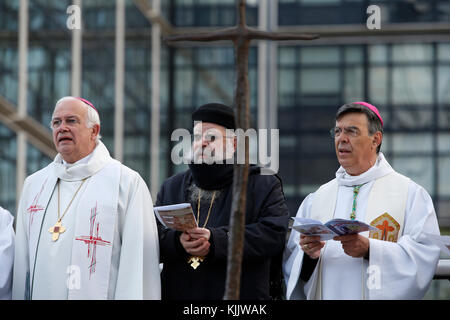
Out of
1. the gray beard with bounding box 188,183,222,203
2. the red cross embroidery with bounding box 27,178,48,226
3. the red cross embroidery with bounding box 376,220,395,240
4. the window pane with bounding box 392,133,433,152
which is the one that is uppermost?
the window pane with bounding box 392,133,433,152

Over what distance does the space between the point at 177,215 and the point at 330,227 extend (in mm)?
772

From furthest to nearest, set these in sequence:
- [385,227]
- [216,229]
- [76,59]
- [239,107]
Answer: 1. [76,59]
2. [385,227]
3. [216,229]
4. [239,107]

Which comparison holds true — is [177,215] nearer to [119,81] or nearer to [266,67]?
[119,81]

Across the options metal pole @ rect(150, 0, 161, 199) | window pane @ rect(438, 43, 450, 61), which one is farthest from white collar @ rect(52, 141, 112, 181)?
window pane @ rect(438, 43, 450, 61)

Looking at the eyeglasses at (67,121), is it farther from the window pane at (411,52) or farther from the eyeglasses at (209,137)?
the window pane at (411,52)

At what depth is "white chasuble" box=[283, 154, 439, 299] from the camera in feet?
15.3

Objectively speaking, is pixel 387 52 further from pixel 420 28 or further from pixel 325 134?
pixel 325 134

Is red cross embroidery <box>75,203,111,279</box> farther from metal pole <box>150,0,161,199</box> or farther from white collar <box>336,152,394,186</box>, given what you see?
metal pole <box>150,0,161,199</box>

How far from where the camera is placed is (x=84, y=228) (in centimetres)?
498

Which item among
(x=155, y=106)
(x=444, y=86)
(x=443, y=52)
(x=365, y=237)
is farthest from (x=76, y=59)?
(x=365, y=237)

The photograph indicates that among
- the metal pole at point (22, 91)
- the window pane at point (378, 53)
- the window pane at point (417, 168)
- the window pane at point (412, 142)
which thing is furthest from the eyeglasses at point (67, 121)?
the window pane at point (378, 53)

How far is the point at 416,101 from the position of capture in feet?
51.8

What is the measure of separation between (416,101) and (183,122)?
438cm

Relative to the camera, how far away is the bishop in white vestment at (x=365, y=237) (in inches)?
183
